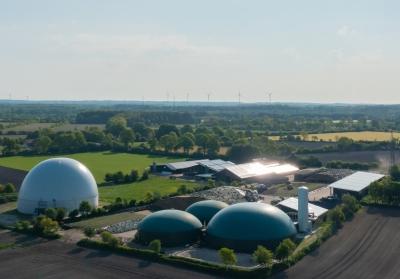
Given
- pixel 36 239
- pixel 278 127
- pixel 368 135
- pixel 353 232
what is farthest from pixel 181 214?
pixel 278 127

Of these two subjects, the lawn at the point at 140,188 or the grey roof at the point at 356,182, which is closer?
the grey roof at the point at 356,182

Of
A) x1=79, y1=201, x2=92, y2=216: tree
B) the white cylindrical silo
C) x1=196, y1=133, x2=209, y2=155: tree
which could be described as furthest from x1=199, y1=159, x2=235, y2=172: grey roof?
the white cylindrical silo

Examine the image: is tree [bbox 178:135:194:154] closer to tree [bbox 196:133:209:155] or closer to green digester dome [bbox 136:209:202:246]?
tree [bbox 196:133:209:155]

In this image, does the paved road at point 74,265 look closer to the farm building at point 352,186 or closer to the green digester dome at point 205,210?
the green digester dome at point 205,210

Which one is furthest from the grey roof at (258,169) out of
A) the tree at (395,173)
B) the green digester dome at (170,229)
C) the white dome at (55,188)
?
the green digester dome at (170,229)

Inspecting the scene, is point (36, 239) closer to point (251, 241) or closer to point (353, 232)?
point (251, 241)

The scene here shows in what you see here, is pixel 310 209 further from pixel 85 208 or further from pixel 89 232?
pixel 85 208
